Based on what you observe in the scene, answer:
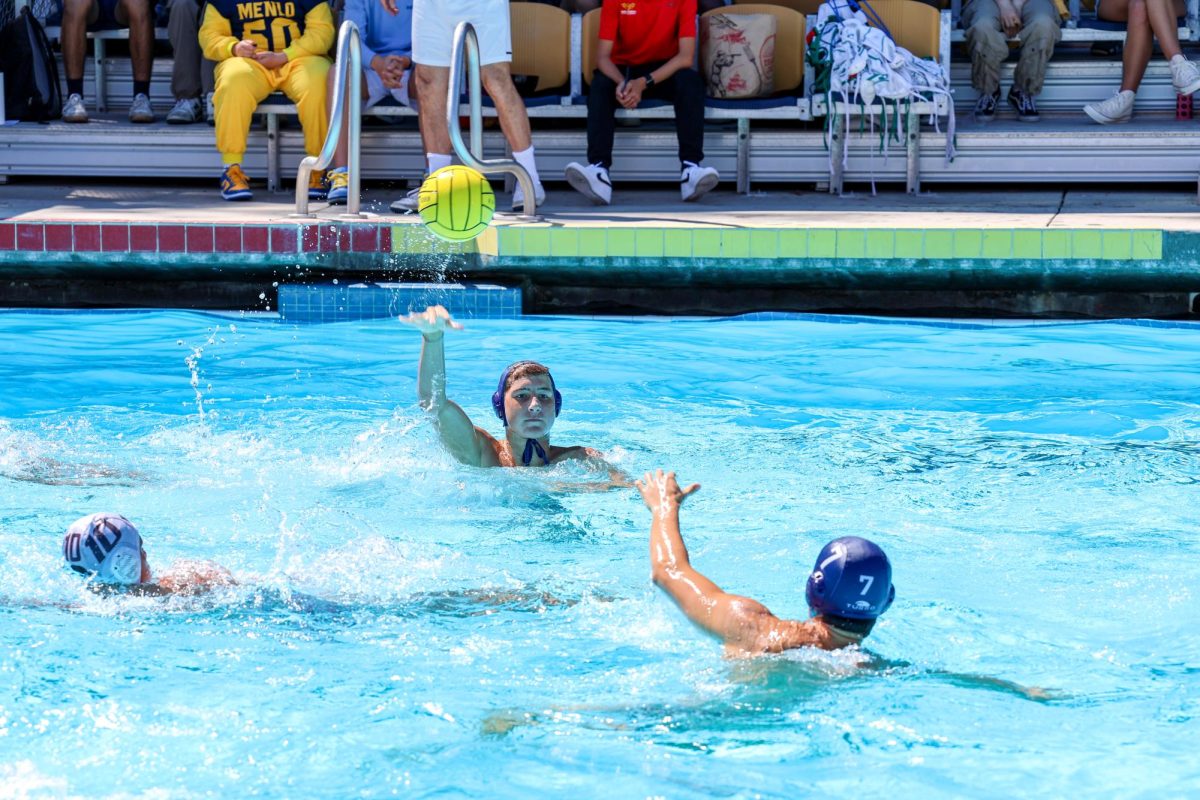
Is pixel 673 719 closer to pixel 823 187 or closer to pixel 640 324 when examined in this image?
pixel 640 324

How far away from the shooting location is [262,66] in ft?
33.6

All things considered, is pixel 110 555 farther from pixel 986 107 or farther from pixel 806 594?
pixel 986 107

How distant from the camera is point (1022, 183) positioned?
10914mm

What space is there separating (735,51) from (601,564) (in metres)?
6.12

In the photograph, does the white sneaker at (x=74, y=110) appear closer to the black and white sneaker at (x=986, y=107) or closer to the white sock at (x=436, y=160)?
the white sock at (x=436, y=160)

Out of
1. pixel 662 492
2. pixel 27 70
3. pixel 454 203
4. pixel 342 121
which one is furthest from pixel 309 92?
pixel 662 492

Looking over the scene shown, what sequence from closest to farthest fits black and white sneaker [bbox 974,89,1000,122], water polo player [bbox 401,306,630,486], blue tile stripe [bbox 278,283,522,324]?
water polo player [bbox 401,306,630,486] < blue tile stripe [bbox 278,283,522,324] < black and white sneaker [bbox 974,89,1000,122]

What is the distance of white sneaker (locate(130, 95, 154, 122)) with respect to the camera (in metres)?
11.0

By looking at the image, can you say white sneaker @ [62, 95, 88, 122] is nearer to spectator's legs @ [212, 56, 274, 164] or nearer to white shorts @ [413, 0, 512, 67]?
spectator's legs @ [212, 56, 274, 164]

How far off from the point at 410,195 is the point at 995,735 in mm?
6388

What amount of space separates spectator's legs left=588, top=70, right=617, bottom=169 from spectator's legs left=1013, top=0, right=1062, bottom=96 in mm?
3067

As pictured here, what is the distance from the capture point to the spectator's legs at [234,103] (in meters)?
10.1

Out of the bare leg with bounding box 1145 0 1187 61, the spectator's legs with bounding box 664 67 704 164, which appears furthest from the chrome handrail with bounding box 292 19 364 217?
the bare leg with bounding box 1145 0 1187 61

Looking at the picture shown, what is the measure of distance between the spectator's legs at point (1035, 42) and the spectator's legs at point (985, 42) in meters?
0.15
